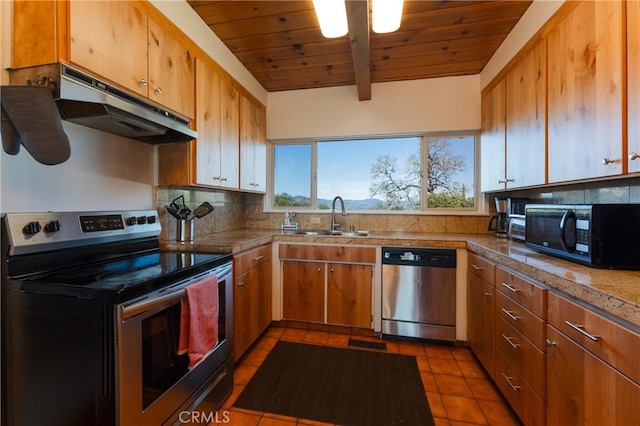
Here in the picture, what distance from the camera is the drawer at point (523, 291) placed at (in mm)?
1229

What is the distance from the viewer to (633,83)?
1.08 m

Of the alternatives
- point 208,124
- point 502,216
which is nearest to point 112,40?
point 208,124

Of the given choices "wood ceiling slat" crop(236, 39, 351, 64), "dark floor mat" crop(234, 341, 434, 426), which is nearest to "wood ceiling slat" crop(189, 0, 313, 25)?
"wood ceiling slat" crop(236, 39, 351, 64)

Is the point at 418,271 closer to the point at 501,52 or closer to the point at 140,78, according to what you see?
the point at 501,52

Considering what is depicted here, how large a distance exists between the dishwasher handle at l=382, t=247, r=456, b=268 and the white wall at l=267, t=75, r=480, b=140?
1.29m

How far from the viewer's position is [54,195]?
1.32 m

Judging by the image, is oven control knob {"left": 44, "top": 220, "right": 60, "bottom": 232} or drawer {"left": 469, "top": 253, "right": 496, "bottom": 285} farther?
drawer {"left": 469, "top": 253, "right": 496, "bottom": 285}

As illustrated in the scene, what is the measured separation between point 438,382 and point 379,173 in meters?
2.00

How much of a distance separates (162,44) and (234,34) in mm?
700

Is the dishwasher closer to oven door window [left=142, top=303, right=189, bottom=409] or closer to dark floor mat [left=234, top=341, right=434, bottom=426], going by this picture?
dark floor mat [left=234, top=341, right=434, bottom=426]

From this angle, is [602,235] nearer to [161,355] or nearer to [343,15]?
[343,15]

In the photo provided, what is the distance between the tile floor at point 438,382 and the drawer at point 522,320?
542 millimetres

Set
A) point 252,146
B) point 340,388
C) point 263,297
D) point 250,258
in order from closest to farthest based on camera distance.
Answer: point 340,388
point 250,258
point 263,297
point 252,146

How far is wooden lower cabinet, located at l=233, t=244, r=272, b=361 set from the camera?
1.95m
